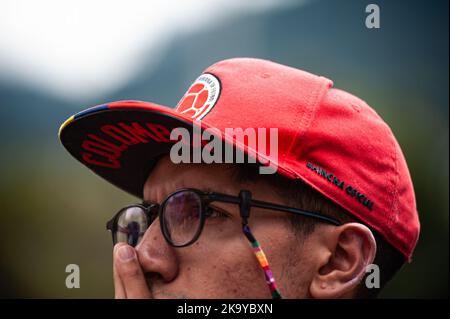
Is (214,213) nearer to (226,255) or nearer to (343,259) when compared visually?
(226,255)

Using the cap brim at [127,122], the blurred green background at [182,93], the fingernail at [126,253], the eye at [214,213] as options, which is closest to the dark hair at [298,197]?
the eye at [214,213]

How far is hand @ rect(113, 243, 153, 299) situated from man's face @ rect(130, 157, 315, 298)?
0.10 feet

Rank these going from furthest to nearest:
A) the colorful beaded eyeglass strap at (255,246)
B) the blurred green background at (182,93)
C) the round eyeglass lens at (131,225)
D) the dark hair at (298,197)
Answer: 1. the blurred green background at (182,93)
2. the round eyeglass lens at (131,225)
3. the dark hair at (298,197)
4. the colorful beaded eyeglass strap at (255,246)

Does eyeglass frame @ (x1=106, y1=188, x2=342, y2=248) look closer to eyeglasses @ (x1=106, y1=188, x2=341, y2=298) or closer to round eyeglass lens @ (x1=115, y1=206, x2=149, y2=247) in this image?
eyeglasses @ (x1=106, y1=188, x2=341, y2=298)

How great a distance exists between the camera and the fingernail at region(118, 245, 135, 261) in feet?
5.29

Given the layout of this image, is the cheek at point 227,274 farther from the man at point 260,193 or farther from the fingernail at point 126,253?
the fingernail at point 126,253

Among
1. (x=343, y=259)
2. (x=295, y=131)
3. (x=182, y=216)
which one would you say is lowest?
(x=343, y=259)

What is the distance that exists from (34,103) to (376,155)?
5434 mm

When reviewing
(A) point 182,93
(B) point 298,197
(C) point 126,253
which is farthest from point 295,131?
(A) point 182,93

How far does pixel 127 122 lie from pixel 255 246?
58 cm

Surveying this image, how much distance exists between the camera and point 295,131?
5.41 ft

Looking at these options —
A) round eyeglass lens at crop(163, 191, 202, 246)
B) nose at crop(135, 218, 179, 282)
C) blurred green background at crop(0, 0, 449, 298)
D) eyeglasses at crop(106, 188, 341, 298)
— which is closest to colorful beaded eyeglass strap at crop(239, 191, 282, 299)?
eyeglasses at crop(106, 188, 341, 298)

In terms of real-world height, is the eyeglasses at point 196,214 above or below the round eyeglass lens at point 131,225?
above

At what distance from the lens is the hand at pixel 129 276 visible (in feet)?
5.15
